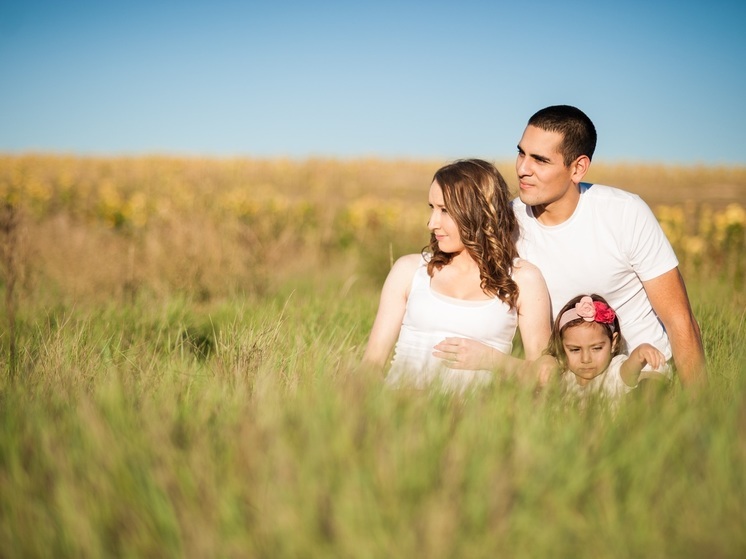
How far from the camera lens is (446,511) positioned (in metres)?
1.33

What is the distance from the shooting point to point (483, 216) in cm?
298

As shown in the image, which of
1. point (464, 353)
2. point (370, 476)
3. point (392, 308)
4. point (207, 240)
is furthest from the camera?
point (207, 240)

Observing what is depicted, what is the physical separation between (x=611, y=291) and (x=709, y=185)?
3418cm

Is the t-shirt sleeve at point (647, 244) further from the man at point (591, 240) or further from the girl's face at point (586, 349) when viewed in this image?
the girl's face at point (586, 349)

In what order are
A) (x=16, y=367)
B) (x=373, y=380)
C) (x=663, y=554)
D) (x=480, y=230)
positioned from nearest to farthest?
1. (x=663, y=554)
2. (x=373, y=380)
3. (x=16, y=367)
4. (x=480, y=230)

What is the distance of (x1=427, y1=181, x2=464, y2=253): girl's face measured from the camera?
117 inches

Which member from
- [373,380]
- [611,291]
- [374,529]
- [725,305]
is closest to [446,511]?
[374,529]

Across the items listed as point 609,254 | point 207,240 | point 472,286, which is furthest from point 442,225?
point 207,240

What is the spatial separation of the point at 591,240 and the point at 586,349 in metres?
0.62

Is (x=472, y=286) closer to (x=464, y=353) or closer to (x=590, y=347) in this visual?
(x=464, y=353)

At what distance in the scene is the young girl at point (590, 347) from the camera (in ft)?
10.4

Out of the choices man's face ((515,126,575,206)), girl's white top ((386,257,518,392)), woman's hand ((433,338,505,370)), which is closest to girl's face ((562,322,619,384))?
girl's white top ((386,257,518,392))

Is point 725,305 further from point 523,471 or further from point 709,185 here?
point 709,185

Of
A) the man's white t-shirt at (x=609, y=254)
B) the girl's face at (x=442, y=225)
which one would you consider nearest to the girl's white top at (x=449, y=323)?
the girl's face at (x=442, y=225)
